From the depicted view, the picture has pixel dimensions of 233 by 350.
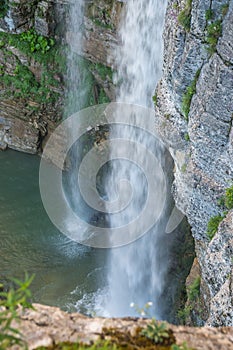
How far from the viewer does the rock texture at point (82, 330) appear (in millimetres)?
3605

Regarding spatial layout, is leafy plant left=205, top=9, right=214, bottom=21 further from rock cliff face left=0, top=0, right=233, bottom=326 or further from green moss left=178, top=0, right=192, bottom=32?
green moss left=178, top=0, right=192, bottom=32

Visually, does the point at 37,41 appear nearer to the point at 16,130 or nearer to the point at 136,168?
the point at 16,130

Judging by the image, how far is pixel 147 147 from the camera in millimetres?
12547

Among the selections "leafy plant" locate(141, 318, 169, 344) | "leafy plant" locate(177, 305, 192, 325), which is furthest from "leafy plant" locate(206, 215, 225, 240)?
"leafy plant" locate(141, 318, 169, 344)

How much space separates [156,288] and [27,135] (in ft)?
23.5

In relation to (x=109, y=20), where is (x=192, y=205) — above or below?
below

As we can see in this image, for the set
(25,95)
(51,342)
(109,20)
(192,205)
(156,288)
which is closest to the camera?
(51,342)

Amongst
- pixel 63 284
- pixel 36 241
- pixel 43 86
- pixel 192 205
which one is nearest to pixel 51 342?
pixel 192 205

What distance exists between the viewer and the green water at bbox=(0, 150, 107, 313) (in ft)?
37.7

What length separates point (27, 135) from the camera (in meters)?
15.9

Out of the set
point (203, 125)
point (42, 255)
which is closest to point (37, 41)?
point (42, 255)

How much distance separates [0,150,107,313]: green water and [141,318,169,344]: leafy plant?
24.9 feet

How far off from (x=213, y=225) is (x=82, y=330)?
4851 millimetres

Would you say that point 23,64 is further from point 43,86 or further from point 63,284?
point 63,284
